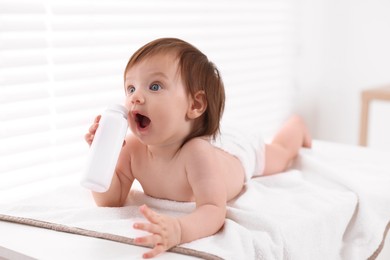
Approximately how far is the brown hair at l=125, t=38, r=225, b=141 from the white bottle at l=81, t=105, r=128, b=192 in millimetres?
127

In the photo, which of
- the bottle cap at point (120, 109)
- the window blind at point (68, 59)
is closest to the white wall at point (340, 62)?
the window blind at point (68, 59)

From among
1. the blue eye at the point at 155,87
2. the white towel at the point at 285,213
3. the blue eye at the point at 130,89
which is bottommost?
the white towel at the point at 285,213

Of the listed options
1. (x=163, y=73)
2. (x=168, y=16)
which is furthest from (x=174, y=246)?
(x=168, y=16)

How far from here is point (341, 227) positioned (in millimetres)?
1098

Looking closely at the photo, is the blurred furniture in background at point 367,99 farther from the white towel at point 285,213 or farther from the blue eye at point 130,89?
the blue eye at point 130,89

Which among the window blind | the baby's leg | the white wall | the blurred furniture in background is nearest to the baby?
the baby's leg

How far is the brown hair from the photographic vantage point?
1.02 meters

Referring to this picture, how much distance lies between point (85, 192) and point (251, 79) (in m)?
1.03

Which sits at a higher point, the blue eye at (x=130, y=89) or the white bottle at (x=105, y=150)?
the blue eye at (x=130, y=89)

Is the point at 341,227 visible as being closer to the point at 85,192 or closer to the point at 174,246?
the point at 174,246

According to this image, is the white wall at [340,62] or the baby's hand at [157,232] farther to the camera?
the white wall at [340,62]

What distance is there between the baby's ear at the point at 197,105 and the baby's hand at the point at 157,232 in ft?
0.77

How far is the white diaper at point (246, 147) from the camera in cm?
122

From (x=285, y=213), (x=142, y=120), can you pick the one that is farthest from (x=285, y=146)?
(x=142, y=120)
